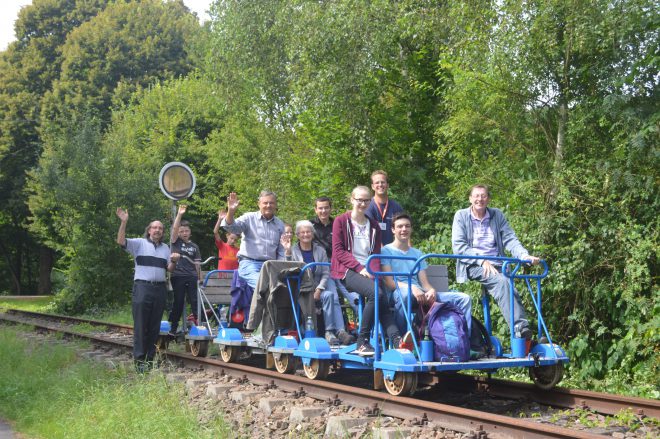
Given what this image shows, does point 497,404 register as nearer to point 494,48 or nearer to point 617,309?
point 617,309

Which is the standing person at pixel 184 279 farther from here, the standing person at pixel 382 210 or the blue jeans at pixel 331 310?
the standing person at pixel 382 210

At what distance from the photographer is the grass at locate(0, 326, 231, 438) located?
690 cm

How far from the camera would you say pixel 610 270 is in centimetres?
998

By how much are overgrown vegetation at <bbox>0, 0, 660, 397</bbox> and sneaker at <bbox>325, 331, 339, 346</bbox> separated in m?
3.14

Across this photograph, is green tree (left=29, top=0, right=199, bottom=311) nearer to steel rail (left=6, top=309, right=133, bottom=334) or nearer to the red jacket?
steel rail (left=6, top=309, right=133, bottom=334)

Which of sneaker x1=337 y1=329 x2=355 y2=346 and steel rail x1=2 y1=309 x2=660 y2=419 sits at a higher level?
sneaker x1=337 y1=329 x2=355 y2=346

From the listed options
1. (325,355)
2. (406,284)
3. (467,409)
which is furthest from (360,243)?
(467,409)

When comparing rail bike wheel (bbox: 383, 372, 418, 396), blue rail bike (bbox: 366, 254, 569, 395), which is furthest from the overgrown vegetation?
rail bike wheel (bbox: 383, 372, 418, 396)

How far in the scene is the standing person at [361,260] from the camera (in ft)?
26.2

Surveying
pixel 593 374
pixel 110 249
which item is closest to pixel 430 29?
→ pixel 593 374

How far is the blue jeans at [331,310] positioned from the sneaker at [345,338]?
0.53 feet

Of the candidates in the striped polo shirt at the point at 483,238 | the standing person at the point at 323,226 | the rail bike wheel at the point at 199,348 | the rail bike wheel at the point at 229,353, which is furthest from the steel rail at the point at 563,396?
the rail bike wheel at the point at 199,348

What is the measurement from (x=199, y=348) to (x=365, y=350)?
13.8 ft

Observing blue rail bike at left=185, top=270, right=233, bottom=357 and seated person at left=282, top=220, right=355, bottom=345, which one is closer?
seated person at left=282, top=220, right=355, bottom=345
